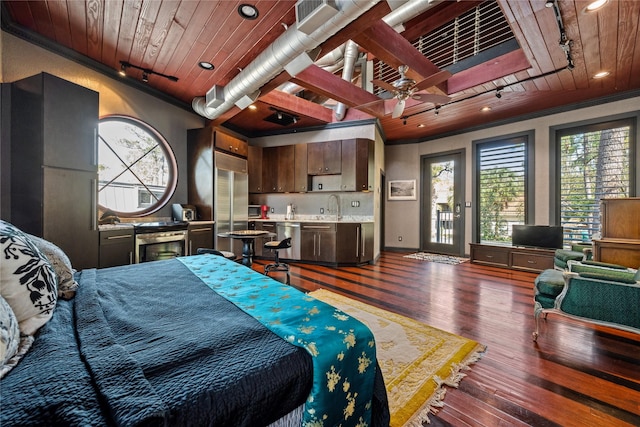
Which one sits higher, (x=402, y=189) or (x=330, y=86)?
(x=330, y=86)

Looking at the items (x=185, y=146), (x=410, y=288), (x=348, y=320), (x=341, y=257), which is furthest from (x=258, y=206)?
(x=348, y=320)

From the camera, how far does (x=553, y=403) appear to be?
146cm

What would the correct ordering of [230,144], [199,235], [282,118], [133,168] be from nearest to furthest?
1. [133,168]
2. [199,235]
3. [230,144]
4. [282,118]

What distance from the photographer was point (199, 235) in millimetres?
4273

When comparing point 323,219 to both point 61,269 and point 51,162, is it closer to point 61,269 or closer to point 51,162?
point 51,162

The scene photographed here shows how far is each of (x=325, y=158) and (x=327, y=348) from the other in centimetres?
479

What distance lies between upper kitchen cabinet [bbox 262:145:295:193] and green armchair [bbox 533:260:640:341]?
447cm

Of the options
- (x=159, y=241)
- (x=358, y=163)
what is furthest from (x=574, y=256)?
(x=159, y=241)

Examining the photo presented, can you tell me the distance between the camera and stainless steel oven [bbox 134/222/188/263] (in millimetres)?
3299

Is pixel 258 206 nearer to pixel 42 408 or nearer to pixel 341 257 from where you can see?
pixel 341 257

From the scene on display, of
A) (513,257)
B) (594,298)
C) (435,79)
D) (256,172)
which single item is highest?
(435,79)

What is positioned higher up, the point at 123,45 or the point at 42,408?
the point at 123,45

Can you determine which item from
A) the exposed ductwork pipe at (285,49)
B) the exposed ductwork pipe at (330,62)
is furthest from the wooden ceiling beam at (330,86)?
the exposed ductwork pipe at (330,62)

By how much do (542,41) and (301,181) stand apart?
4113 millimetres
